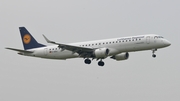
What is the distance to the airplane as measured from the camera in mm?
74062

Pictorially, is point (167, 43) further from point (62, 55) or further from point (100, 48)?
point (62, 55)

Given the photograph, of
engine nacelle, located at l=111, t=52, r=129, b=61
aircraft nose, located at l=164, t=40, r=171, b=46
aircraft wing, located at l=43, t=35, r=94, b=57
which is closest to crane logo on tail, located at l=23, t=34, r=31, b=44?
aircraft wing, located at l=43, t=35, r=94, b=57

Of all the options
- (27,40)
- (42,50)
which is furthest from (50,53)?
(27,40)

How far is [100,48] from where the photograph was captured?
76.2 metres

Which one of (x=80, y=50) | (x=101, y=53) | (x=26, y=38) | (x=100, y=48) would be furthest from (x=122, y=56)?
(x=26, y=38)

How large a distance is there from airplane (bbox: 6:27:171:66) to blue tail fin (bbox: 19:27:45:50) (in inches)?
36.1

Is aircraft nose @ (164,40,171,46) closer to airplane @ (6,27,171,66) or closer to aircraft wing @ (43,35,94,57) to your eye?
airplane @ (6,27,171,66)

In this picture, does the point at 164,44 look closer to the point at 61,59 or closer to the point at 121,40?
the point at 121,40

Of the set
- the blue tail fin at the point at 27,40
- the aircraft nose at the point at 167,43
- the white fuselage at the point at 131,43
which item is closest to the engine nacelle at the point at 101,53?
the white fuselage at the point at 131,43

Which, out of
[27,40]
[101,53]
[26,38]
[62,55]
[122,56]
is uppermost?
[26,38]

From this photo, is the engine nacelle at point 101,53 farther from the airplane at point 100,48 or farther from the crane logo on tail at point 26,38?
the crane logo on tail at point 26,38

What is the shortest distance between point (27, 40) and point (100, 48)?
15.8m

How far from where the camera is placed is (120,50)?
74500 mm

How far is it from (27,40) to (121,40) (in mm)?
18865
